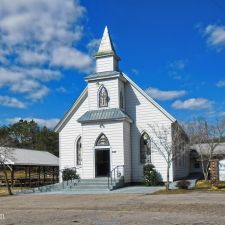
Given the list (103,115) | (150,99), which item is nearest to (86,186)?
(103,115)

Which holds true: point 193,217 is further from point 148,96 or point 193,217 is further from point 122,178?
point 148,96

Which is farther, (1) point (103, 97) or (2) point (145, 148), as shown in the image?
(1) point (103, 97)

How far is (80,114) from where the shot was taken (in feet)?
122

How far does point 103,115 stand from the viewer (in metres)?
34.2

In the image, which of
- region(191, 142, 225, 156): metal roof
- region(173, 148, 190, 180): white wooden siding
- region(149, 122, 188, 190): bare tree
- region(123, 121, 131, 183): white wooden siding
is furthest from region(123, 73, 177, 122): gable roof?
region(191, 142, 225, 156): metal roof

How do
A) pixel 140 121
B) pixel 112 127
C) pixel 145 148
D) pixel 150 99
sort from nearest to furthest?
pixel 112 127 < pixel 150 99 < pixel 145 148 < pixel 140 121

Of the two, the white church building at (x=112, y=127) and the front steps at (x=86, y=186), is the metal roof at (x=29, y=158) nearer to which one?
the white church building at (x=112, y=127)

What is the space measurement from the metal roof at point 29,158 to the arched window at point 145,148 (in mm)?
11564

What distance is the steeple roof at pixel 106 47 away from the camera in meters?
36.5

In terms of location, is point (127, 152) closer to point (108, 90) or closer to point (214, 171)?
point (108, 90)

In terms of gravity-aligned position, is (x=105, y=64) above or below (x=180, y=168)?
above

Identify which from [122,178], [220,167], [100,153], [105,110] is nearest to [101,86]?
[105,110]

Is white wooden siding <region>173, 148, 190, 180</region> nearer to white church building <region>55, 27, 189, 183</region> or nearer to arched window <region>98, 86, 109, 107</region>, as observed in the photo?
white church building <region>55, 27, 189, 183</region>

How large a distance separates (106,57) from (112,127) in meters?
6.27
